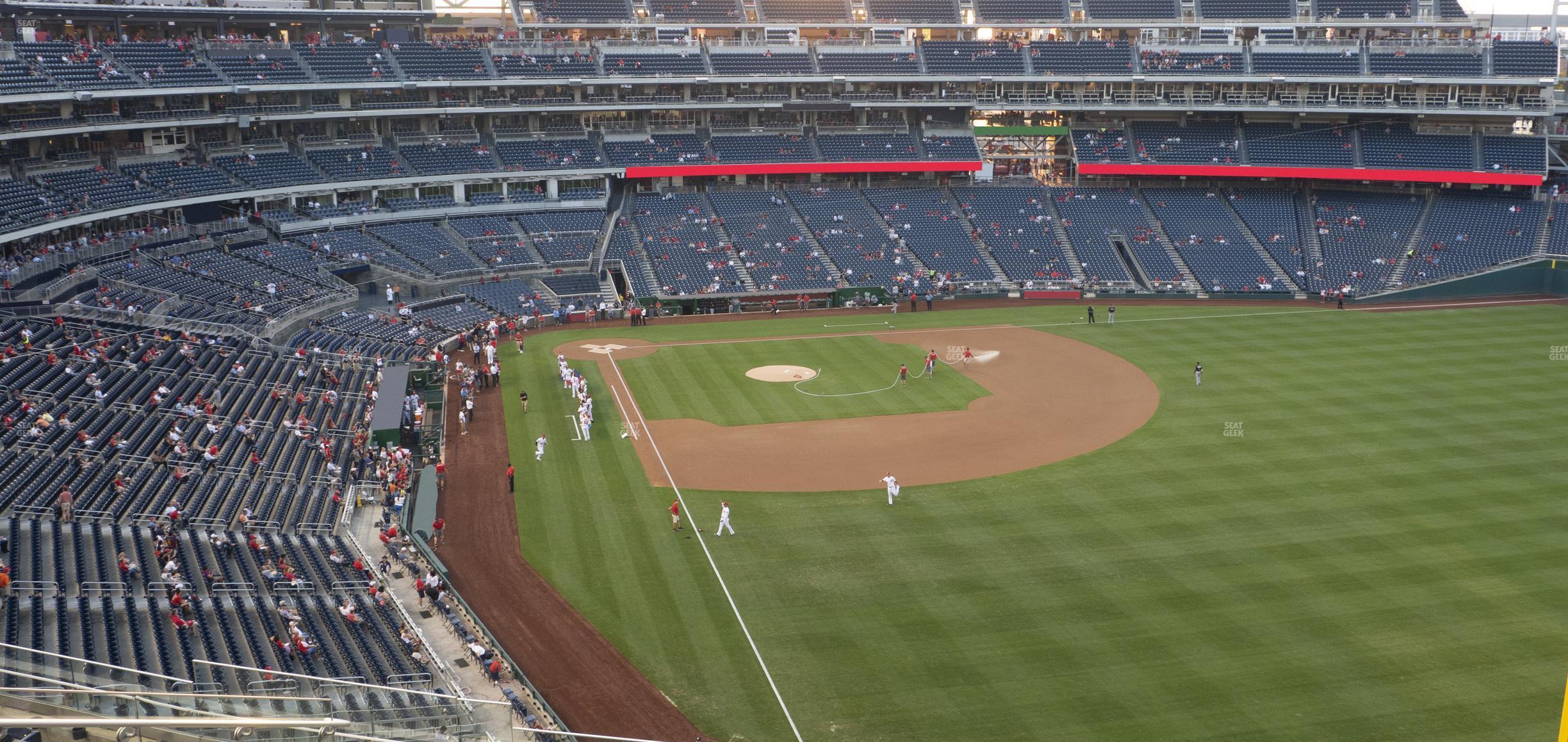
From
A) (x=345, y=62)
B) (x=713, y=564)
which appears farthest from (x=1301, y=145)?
(x=713, y=564)

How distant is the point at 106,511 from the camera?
25.3 meters

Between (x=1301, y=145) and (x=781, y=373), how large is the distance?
45103 millimetres

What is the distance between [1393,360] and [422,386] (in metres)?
40.0

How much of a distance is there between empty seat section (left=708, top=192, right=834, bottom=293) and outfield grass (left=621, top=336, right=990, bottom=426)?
1103 centimetres

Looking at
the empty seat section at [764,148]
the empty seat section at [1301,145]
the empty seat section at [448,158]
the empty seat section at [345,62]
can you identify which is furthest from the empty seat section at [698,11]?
the empty seat section at [1301,145]

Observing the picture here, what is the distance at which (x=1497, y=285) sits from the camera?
63.7 m

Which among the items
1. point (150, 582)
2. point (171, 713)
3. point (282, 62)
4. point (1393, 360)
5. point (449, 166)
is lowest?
point (1393, 360)

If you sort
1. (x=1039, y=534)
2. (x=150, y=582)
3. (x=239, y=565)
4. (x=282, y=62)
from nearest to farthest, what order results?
(x=150, y=582), (x=239, y=565), (x=1039, y=534), (x=282, y=62)

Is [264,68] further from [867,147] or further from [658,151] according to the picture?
[867,147]

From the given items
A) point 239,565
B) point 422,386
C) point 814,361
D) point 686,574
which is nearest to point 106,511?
point 239,565

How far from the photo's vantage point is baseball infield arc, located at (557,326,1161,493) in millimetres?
34688

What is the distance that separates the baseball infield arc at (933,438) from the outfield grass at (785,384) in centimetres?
89

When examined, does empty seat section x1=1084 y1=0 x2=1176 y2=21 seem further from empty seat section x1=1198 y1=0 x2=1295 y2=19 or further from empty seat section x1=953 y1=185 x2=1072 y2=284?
empty seat section x1=953 y1=185 x2=1072 y2=284

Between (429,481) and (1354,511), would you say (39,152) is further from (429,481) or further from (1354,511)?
(1354,511)
